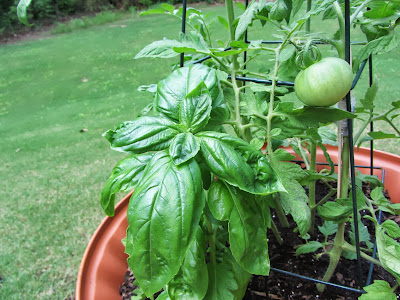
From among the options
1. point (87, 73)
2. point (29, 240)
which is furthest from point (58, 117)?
point (29, 240)

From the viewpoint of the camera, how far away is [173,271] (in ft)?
1.40

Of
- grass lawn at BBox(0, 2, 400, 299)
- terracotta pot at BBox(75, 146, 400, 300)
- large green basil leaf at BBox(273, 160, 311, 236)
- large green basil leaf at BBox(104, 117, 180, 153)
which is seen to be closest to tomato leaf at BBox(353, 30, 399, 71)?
large green basil leaf at BBox(273, 160, 311, 236)

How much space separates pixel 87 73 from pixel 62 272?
2.74m

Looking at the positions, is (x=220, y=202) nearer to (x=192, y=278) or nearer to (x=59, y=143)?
(x=192, y=278)

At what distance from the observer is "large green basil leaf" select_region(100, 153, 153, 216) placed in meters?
0.52

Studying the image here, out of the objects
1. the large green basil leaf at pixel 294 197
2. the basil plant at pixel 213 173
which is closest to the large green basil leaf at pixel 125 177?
the basil plant at pixel 213 173

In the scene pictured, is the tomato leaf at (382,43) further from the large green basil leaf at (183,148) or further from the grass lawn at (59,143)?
the grass lawn at (59,143)

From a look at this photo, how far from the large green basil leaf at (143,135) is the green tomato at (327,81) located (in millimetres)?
211

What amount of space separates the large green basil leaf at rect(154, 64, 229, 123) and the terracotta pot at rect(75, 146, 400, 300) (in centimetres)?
40

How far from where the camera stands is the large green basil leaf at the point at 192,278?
0.53m

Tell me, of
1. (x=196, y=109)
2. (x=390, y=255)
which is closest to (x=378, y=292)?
(x=390, y=255)

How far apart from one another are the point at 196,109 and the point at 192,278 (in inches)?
10.8

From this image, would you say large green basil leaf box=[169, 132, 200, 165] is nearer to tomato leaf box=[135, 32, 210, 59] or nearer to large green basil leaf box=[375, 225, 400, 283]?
tomato leaf box=[135, 32, 210, 59]

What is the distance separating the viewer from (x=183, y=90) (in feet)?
1.84
